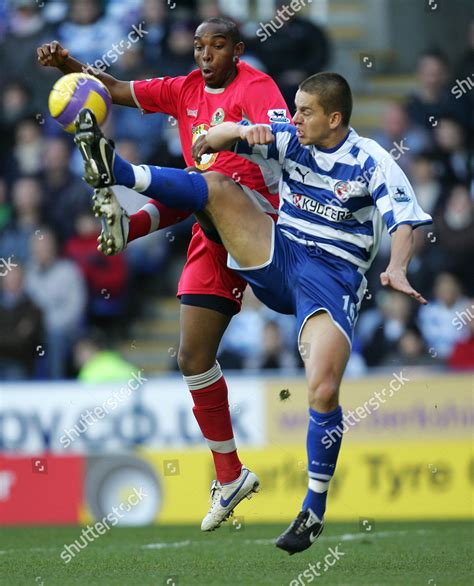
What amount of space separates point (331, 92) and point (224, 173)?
0.90m

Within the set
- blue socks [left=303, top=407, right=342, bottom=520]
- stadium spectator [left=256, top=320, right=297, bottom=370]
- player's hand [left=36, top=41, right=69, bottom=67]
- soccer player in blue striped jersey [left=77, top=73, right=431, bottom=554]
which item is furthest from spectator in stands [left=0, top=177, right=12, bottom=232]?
blue socks [left=303, top=407, right=342, bottom=520]

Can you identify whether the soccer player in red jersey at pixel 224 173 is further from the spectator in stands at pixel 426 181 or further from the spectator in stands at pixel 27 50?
the spectator in stands at pixel 27 50

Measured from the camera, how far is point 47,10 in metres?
15.0

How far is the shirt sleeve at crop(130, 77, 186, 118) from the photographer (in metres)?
8.00

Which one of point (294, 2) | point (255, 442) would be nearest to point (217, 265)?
point (255, 442)

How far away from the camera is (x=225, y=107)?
25.2ft

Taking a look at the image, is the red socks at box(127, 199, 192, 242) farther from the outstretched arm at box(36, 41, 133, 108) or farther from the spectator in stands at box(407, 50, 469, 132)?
the spectator in stands at box(407, 50, 469, 132)

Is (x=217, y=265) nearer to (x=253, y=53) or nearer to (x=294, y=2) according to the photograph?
(x=253, y=53)

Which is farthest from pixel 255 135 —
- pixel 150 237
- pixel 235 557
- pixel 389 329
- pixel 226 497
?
pixel 150 237

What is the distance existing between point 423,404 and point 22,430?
3.67 meters

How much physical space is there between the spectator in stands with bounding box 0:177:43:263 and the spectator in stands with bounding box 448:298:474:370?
4595mm

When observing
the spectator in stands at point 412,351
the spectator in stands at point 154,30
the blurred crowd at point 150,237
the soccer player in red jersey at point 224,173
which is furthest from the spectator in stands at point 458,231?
the soccer player in red jersey at point 224,173

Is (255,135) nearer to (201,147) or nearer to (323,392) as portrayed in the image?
(201,147)

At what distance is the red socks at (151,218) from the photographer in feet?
24.7
